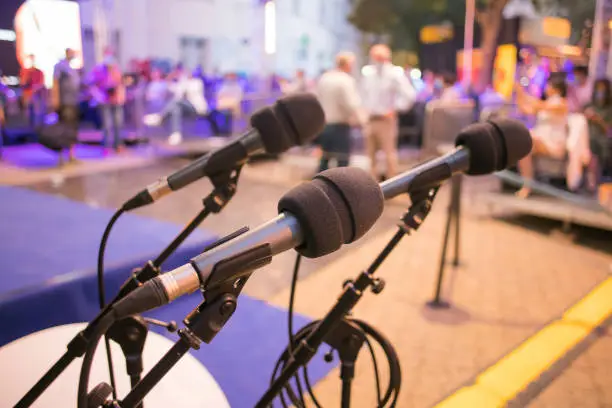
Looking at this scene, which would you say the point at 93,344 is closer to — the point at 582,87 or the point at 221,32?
the point at 582,87

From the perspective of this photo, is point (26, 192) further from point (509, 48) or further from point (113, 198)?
point (509, 48)

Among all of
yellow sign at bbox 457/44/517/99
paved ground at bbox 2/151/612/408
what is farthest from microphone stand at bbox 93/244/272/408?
yellow sign at bbox 457/44/517/99

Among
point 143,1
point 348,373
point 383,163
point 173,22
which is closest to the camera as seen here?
point 348,373

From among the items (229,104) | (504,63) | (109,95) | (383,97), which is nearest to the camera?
(383,97)

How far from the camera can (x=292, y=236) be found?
3.17 ft

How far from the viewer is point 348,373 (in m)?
1.51

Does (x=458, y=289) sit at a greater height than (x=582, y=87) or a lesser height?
lesser

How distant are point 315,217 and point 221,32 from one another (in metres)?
20.9

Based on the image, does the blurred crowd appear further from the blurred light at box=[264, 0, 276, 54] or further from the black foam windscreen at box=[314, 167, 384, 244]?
the black foam windscreen at box=[314, 167, 384, 244]

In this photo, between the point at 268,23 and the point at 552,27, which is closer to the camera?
the point at 268,23

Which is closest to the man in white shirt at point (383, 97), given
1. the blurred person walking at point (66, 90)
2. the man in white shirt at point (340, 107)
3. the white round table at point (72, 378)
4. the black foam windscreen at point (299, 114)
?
the man in white shirt at point (340, 107)

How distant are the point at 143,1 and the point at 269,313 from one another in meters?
16.3

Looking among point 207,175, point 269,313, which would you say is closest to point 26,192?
point 269,313

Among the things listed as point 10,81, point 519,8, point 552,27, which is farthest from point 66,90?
point 519,8
